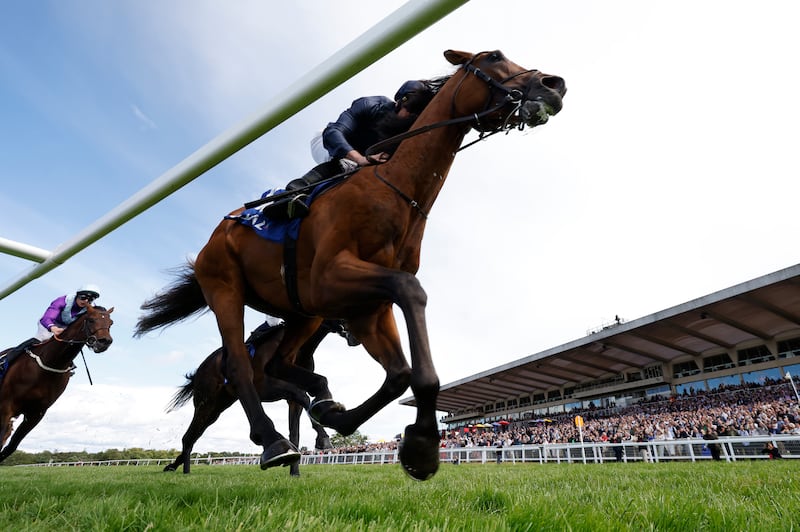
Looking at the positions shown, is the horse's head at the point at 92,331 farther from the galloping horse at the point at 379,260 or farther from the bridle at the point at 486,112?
the bridle at the point at 486,112

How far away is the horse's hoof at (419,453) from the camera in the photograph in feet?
8.05

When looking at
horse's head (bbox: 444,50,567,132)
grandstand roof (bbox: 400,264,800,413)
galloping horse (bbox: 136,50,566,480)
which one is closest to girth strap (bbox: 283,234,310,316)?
galloping horse (bbox: 136,50,566,480)

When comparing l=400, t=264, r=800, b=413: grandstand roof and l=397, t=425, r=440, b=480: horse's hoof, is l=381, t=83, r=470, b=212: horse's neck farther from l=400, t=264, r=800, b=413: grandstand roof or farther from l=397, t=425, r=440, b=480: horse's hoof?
l=400, t=264, r=800, b=413: grandstand roof

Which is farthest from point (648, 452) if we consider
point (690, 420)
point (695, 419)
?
point (690, 420)

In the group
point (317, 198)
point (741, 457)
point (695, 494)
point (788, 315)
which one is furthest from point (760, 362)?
point (317, 198)

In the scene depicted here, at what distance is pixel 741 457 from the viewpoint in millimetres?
12805

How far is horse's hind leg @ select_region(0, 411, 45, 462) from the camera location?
7634mm

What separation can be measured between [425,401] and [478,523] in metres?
0.66

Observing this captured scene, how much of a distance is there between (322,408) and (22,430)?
24.3 feet

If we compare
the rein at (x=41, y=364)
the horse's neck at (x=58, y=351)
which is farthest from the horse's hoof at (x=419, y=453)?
the rein at (x=41, y=364)

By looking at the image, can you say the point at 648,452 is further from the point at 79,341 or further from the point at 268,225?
the point at 79,341

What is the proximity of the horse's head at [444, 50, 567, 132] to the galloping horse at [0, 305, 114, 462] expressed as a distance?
7715 millimetres

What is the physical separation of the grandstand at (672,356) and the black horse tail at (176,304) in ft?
88.2

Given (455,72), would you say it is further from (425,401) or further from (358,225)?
(425,401)
